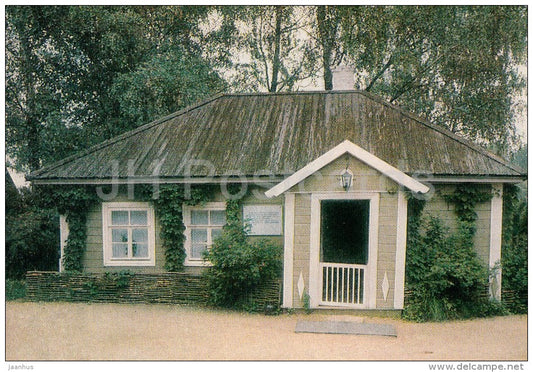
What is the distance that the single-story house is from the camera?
8586 mm

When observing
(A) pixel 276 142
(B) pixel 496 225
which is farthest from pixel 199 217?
(B) pixel 496 225

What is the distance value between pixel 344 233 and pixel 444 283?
402 centimetres

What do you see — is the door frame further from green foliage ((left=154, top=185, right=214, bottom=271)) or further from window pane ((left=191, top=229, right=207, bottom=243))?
window pane ((left=191, top=229, right=207, bottom=243))

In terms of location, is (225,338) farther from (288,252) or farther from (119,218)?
(119,218)

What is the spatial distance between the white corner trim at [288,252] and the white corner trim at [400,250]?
1.95m

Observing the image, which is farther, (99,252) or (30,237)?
(30,237)

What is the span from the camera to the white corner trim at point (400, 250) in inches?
335

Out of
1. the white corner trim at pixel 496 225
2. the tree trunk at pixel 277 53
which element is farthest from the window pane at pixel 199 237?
the tree trunk at pixel 277 53

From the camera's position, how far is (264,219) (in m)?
10.4

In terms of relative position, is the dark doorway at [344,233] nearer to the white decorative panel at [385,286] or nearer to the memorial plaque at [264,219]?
the memorial plaque at [264,219]
